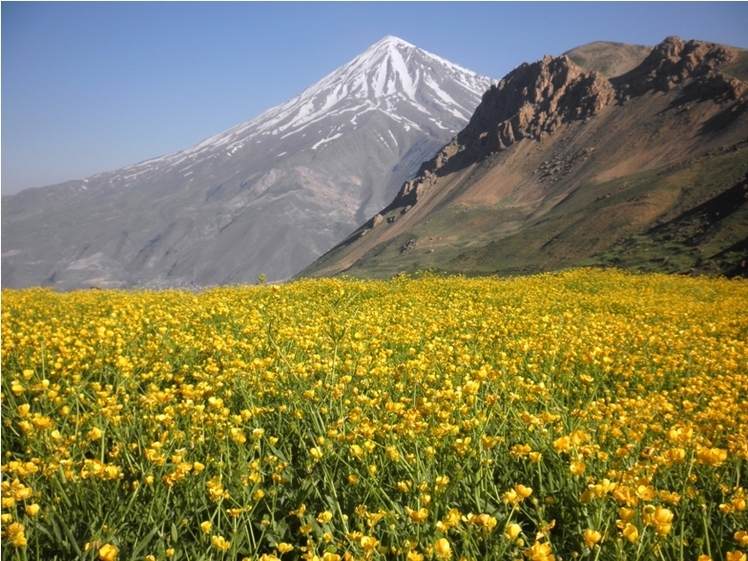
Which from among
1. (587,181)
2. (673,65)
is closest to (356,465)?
(587,181)

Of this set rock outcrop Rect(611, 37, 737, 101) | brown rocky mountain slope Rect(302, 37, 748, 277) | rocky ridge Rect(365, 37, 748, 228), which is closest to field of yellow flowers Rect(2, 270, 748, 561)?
brown rocky mountain slope Rect(302, 37, 748, 277)

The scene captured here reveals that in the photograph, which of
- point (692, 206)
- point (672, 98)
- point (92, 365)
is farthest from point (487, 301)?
point (672, 98)

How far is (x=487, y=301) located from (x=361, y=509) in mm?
10336

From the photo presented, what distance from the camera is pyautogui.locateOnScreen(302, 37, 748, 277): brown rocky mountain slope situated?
5547cm

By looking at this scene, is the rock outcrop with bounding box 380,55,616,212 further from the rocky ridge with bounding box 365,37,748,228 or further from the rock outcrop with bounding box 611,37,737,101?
the rock outcrop with bounding box 611,37,737,101

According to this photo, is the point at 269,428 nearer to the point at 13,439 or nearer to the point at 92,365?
the point at 13,439

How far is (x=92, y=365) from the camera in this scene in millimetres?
5062

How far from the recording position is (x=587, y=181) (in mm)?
98625

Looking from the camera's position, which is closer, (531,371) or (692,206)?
(531,371)

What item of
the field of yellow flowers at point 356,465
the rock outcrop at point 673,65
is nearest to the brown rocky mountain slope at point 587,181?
the rock outcrop at point 673,65

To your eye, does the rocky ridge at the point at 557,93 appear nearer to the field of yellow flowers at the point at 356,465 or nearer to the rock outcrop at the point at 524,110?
the rock outcrop at the point at 524,110

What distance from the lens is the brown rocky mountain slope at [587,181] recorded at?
5547 centimetres

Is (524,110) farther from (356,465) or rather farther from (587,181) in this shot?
(356,465)

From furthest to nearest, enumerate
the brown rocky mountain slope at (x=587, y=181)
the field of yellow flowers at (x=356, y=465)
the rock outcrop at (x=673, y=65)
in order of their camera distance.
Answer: the rock outcrop at (x=673, y=65), the brown rocky mountain slope at (x=587, y=181), the field of yellow flowers at (x=356, y=465)
